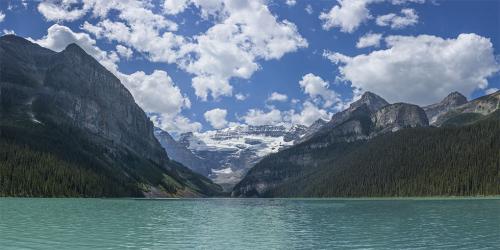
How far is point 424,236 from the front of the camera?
6378cm

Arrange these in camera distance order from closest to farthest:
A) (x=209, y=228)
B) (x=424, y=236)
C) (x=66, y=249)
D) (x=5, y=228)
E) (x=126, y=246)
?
(x=66, y=249) < (x=126, y=246) < (x=424, y=236) < (x=5, y=228) < (x=209, y=228)

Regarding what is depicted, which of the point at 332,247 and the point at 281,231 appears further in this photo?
the point at 281,231

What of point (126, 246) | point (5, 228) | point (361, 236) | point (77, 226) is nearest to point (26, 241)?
point (126, 246)

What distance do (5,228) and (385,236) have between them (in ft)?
171

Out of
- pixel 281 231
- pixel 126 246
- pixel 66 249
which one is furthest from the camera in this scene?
pixel 281 231

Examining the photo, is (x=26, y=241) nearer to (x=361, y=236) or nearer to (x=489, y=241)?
(x=361, y=236)

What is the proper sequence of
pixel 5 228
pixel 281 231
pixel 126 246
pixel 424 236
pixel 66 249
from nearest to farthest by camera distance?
pixel 66 249, pixel 126 246, pixel 424 236, pixel 5 228, pixel 281 231

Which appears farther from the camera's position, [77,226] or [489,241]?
[77,226]

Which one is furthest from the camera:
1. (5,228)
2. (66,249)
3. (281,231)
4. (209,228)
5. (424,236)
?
(209,228)

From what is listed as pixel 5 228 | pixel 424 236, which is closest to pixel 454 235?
pixel 424 236

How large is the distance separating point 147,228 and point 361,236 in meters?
33.3

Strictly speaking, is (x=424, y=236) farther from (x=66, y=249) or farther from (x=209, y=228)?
(x=66, y=249)

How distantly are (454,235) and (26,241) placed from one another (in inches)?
2068

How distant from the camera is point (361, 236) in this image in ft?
214
